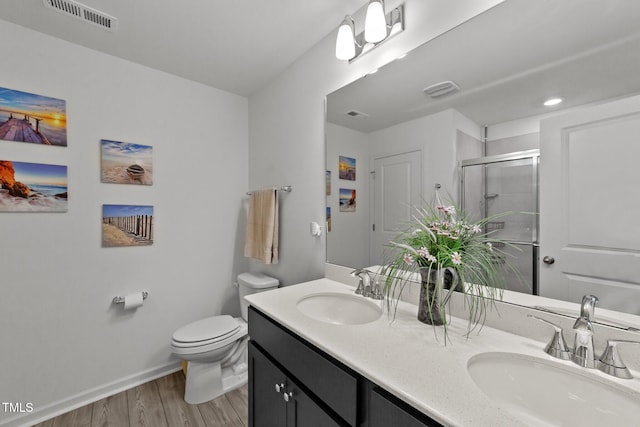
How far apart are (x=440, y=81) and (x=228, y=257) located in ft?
6.60

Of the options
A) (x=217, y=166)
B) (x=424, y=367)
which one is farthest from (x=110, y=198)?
(x=424, y=367)

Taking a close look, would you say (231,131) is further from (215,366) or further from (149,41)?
(215,366)

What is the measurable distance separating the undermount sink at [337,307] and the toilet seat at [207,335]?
81cm

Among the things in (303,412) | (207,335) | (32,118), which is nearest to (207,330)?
(207,335)

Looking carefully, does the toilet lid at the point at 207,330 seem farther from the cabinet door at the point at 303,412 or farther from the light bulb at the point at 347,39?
the light bulb at the point at 347,39

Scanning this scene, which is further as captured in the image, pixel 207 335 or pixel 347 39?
pixel 207 335

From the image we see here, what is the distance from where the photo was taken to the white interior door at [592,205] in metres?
0.72

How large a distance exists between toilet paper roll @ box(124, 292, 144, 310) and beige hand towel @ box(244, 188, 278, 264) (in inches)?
30.4

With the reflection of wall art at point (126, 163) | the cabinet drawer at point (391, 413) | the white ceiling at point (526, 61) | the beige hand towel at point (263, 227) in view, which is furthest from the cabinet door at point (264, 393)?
the reflection of wall art at point (126, 163)

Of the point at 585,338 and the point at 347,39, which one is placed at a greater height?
the point at 347,39

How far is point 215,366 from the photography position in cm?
179

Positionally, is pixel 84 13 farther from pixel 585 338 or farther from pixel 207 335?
pixel 585 338

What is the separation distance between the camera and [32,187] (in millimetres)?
1552

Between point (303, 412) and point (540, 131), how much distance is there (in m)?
1.22
